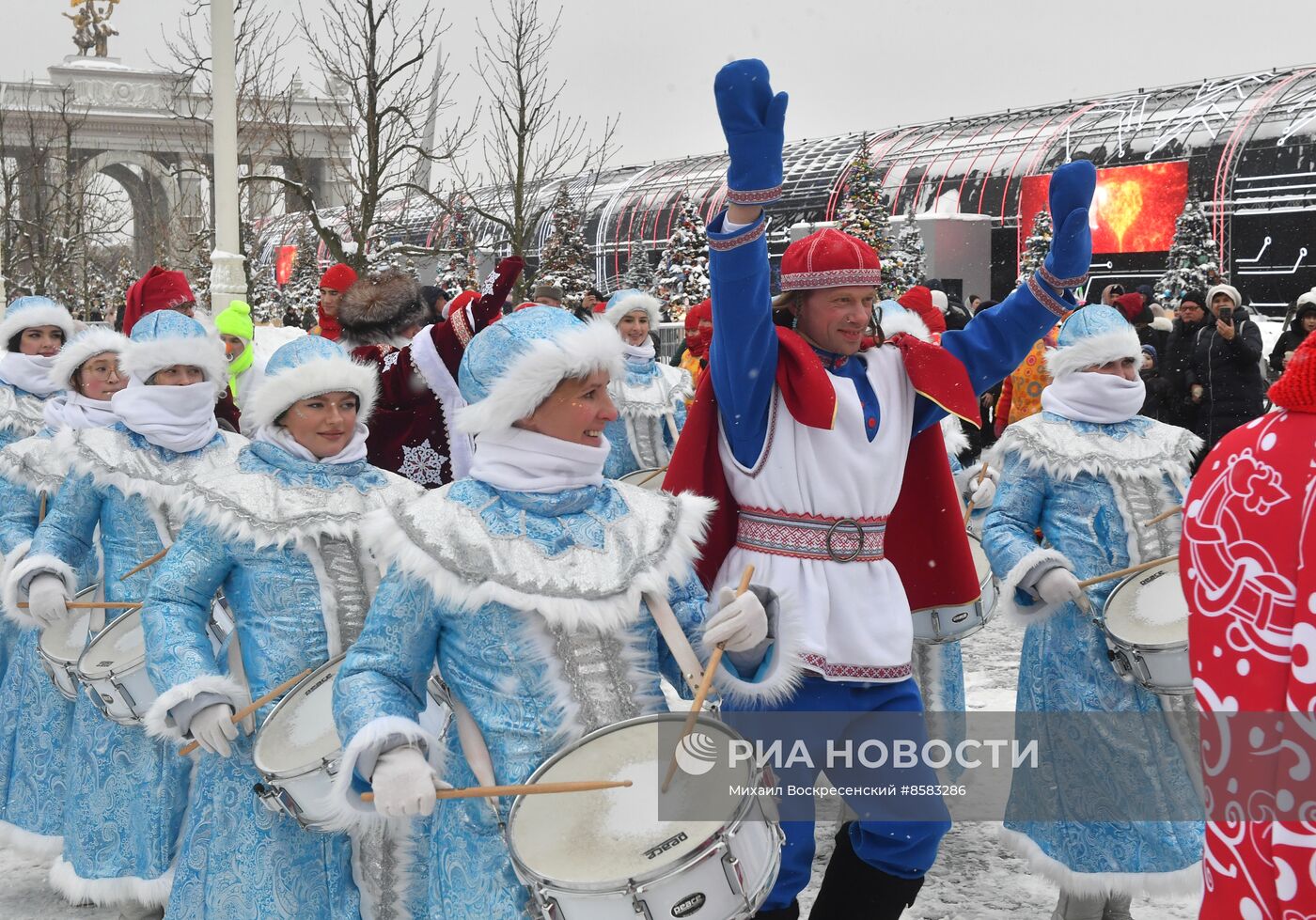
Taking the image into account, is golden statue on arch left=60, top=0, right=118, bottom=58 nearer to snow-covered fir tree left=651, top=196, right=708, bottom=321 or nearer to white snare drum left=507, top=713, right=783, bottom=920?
snow-covered fir tree left=651, top=196, right=708, bottom=321

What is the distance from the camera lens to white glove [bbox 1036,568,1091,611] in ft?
14.3

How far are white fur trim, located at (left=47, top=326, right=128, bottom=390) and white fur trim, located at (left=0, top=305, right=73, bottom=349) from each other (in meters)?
1.32

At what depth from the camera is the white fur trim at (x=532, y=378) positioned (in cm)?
280

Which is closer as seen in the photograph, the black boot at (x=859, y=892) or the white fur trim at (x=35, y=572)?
the black boot at (x=859, y=892)

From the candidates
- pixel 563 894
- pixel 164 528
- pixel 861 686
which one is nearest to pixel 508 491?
pixel 563 894

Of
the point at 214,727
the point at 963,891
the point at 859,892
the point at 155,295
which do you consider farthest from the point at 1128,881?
the point at 155,295

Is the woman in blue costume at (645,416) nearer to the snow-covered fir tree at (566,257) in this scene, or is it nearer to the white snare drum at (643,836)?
the white snare drum at (643,836)

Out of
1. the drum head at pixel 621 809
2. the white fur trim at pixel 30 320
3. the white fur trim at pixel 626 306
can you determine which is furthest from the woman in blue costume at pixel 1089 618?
the white fur trim at pixel 30 320

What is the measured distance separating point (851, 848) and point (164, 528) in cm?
255

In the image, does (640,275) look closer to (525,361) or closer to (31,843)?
(31,843)

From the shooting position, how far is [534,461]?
2814 mm

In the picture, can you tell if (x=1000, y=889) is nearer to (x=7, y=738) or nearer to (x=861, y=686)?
(x=861, y=686)

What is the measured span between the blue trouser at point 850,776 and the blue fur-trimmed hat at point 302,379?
142 centimetres

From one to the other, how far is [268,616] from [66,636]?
57.6 inches
